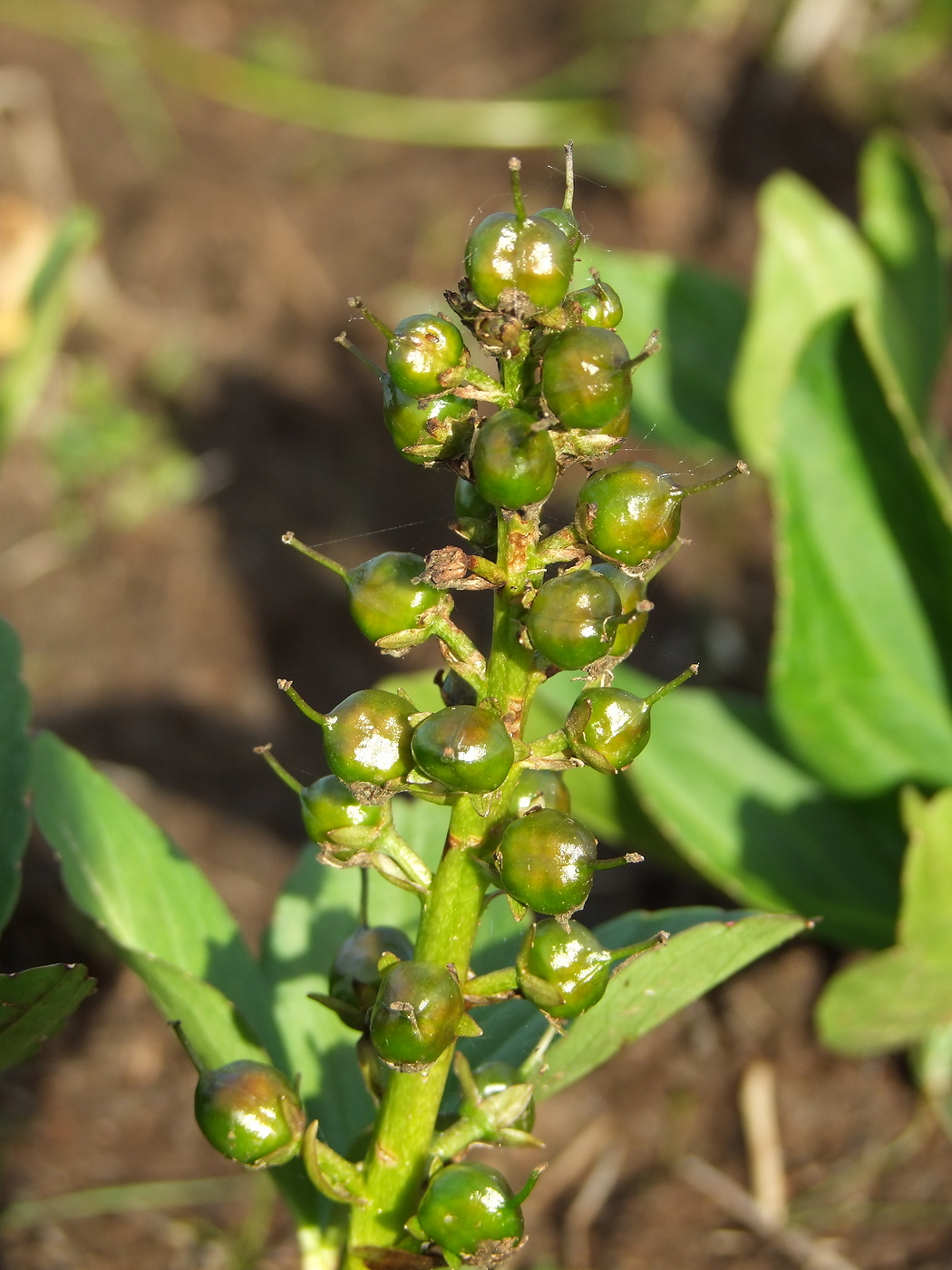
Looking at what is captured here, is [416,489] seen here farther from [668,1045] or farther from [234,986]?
[234,986]

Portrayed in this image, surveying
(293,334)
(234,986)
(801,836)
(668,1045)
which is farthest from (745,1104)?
(293,334)

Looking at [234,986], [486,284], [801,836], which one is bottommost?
[801,836]

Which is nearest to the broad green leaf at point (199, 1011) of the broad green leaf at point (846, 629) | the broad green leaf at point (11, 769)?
the broad green leaf at point (11, 769)

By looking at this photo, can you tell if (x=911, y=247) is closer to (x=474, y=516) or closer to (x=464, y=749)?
(x=474, y=516)

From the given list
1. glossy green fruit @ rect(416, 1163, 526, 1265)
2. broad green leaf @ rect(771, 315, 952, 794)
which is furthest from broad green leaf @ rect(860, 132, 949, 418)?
glossy green fruit @ rect(416, 1163, 526, 1265)

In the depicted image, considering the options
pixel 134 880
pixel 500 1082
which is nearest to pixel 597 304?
pixel 500 1082

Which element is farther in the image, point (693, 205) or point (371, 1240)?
point (693, 205)

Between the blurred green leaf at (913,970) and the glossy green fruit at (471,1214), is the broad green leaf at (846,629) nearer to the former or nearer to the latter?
the blurred green leaf at (913,970)
